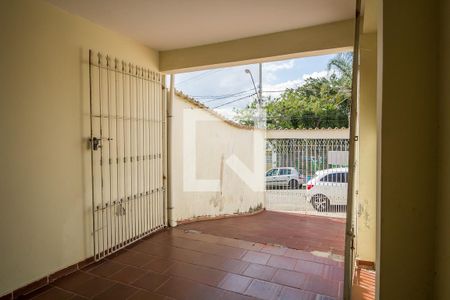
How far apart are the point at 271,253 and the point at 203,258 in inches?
30.1

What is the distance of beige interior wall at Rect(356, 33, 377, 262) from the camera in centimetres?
263

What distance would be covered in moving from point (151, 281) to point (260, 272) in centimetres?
100

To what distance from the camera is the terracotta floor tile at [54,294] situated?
7.25 ft

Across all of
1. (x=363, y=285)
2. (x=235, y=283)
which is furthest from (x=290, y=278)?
(x=363, y=285)

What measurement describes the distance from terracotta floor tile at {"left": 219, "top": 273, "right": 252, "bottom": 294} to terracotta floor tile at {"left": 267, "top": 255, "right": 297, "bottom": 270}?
0.41 metres

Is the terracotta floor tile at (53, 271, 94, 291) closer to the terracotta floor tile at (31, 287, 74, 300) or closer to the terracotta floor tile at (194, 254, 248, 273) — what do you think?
the terracotta floor tile at (31, 287, 74, 300)

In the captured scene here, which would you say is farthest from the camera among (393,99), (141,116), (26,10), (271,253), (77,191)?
(141,116)

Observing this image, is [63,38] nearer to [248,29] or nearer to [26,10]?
[26,10]

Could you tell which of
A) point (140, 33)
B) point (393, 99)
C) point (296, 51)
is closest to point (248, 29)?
point (296, 51)

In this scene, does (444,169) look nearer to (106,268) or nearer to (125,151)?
(106,268)

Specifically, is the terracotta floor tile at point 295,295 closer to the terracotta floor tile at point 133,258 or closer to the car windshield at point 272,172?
the terracotta floor tile at point 133,258

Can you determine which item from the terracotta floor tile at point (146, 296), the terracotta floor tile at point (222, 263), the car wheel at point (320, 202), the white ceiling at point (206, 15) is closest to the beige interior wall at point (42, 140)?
the white ceiling at point (206, 15)

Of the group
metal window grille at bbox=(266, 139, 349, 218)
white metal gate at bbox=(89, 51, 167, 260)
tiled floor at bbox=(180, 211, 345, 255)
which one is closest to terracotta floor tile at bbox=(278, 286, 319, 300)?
tiled floor at bbox=(180, 211, 345, 255)

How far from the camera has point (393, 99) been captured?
2.80 feet
